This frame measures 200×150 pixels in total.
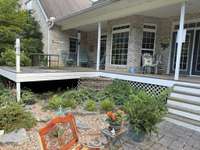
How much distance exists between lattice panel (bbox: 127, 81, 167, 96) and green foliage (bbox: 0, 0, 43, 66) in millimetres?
6554

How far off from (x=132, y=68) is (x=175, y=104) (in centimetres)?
379

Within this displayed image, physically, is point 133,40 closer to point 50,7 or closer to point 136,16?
point 136,16

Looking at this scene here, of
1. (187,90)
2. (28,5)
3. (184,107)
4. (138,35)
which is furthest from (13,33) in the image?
(184,107)

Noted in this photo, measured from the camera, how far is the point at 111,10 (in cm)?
825

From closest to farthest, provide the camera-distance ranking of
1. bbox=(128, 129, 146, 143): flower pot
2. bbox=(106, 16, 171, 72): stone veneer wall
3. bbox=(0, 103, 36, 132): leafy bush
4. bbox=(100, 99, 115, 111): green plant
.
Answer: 1. bbox=(128, 129, 146, 143): flower pot
2. bbox=(0, 103, 36, 132): leafy bush
3. bbox=(100, 99, 115, 111): green plant
4. bbox=(106, 16, 171, 72): stone veneer wall

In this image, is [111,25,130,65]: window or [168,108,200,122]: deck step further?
[111,25,130,65]: window

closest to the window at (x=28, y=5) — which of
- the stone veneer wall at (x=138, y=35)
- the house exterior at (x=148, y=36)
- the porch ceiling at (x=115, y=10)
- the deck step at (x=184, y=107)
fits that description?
the house exterior at (x=148, y=36)

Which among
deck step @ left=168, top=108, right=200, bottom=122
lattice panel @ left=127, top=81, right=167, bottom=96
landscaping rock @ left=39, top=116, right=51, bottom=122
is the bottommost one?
landscaping rock @ left=39, top=116, right=51, bottom=122

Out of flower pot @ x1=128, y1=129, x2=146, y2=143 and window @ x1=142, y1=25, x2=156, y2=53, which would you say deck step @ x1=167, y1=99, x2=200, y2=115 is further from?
window @ x1=142, y1=25, x2=156, y2=53

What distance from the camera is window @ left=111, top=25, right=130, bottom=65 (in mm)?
9154

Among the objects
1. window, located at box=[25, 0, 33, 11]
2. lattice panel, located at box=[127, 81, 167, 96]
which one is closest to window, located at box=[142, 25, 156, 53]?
lattice panel, located at box=[127, 81, 167, 96]

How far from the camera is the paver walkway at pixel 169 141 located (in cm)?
349

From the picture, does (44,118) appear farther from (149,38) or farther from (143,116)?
(149,38)

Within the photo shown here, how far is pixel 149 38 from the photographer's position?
355 inches
